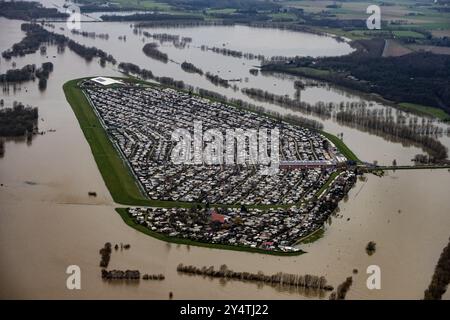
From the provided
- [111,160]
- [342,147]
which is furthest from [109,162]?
[342,147]

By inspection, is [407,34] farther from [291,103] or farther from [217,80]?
[291,103]

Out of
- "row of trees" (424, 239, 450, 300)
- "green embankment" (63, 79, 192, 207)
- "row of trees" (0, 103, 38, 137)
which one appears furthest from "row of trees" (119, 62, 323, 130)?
"row of trees" (424, 239, 450, 300)

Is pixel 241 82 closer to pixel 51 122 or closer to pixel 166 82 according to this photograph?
pixel 166 82

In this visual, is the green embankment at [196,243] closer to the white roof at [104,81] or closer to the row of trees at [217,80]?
the white roof at [104,81]

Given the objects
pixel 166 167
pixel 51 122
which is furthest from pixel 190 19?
pixel 166 167

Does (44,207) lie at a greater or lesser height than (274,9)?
lesser

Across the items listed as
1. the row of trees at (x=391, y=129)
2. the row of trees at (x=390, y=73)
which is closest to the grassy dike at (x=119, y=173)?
the row of trees at (x=391, y=129)
